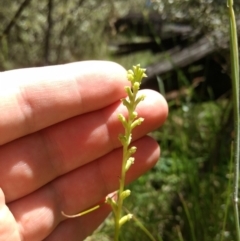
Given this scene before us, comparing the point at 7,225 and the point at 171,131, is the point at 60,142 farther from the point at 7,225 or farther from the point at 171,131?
the point at 171,131

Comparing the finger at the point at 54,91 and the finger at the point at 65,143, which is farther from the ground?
the finger at the point at 54,91

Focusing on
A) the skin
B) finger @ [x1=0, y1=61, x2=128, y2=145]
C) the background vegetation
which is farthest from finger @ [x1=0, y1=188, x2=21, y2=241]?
the background vegetation

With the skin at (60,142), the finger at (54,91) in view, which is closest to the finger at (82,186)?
the skin at (60,142)

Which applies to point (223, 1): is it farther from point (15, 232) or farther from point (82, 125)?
point (15, 232)

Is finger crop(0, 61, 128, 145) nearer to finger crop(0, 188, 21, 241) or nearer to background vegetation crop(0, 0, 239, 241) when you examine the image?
finger crop(0, 188, 21, 241)

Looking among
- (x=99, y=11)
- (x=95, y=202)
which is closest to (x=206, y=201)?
(x=95, y=202)

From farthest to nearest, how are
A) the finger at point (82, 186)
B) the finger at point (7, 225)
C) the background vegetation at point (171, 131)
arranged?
the background vegetation at point (171, 131) < the finger at point (82, 186) < the finger at point (7, 225)

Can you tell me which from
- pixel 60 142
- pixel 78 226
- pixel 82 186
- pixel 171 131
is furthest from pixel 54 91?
pixel 171 131

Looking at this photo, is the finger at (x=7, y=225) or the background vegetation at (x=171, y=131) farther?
the background vegetation at (x=171, y=131)

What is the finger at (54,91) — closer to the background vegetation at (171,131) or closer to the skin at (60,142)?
the skin at (60,142)
